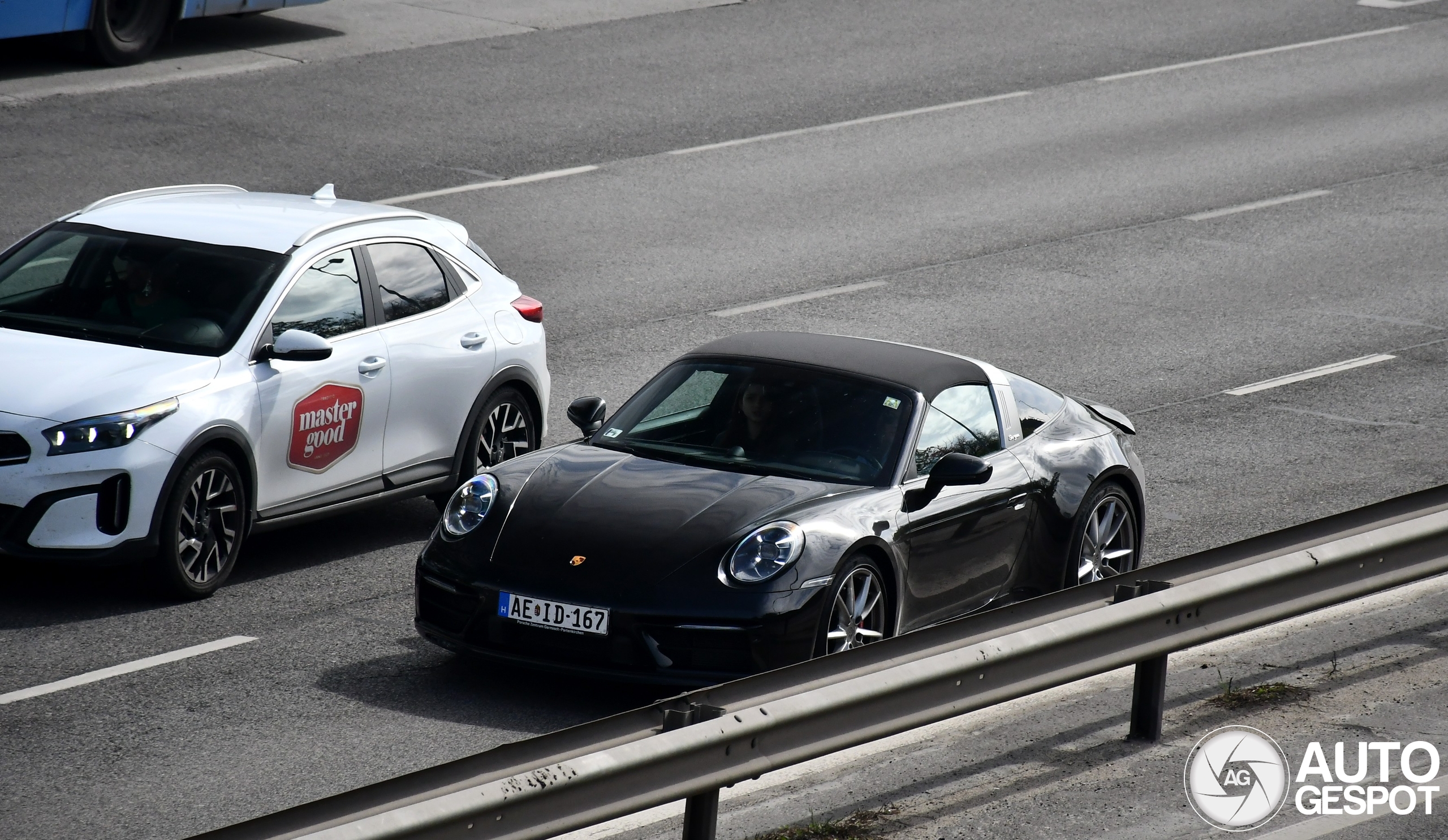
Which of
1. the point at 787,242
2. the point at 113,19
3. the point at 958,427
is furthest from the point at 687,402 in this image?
the point at 113,19

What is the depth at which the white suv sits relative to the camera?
865 cm

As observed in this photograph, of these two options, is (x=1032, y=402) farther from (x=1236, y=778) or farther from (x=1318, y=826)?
(x=1318, y=826)

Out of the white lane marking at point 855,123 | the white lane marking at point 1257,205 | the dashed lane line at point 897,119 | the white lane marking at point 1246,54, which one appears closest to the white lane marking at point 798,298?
the dashed lane line at point 897,119

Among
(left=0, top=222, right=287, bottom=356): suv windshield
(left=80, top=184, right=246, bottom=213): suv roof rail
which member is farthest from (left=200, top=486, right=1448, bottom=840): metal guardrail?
(left=80, top=184, right=246, bottom=213): suv roof rail

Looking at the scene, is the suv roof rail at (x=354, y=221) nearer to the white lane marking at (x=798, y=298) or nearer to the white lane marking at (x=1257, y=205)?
the white lane marking at (x=798, y=298)

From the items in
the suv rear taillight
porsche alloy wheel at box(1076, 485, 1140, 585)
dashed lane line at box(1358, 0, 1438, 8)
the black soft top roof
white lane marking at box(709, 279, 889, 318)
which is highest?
dashed lane line at box(1358, 0, 1438, 8)

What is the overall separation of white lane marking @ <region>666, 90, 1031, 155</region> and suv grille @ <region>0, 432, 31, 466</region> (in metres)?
11.7

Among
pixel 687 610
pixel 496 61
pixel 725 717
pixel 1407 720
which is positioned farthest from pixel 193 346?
pixel 496 61

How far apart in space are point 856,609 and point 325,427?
9.80ft

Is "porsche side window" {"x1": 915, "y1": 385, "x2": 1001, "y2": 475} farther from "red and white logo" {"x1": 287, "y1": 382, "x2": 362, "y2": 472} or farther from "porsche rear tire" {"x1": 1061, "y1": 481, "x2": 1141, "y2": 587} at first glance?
"red and white logo" {"x1": 287, "y1": 382, "x2": 362, "y2": 472}

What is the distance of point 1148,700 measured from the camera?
674 cm

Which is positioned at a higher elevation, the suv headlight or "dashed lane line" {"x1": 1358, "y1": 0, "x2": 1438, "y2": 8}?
"dashed lane line" {"x1": 1358, "y1": 0, "x2": 1438, "y2": 8}

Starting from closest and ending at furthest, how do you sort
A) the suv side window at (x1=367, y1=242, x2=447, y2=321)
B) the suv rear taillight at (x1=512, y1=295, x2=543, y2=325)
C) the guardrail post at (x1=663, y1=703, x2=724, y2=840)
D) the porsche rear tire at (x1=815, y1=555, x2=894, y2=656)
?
1. the guardrail post at (x1=663, y1=703, x2=724, y2=840)
2. the porsche rear tire at (x1=815, y1=555, x2=894, y2=656)
3. the suv side window at (x1=367, y1=242, x2=447, y2=321)
4. the suv rear taillight at (x1=512, y1=295, x2=543, y2=325)

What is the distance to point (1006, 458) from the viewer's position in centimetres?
903
